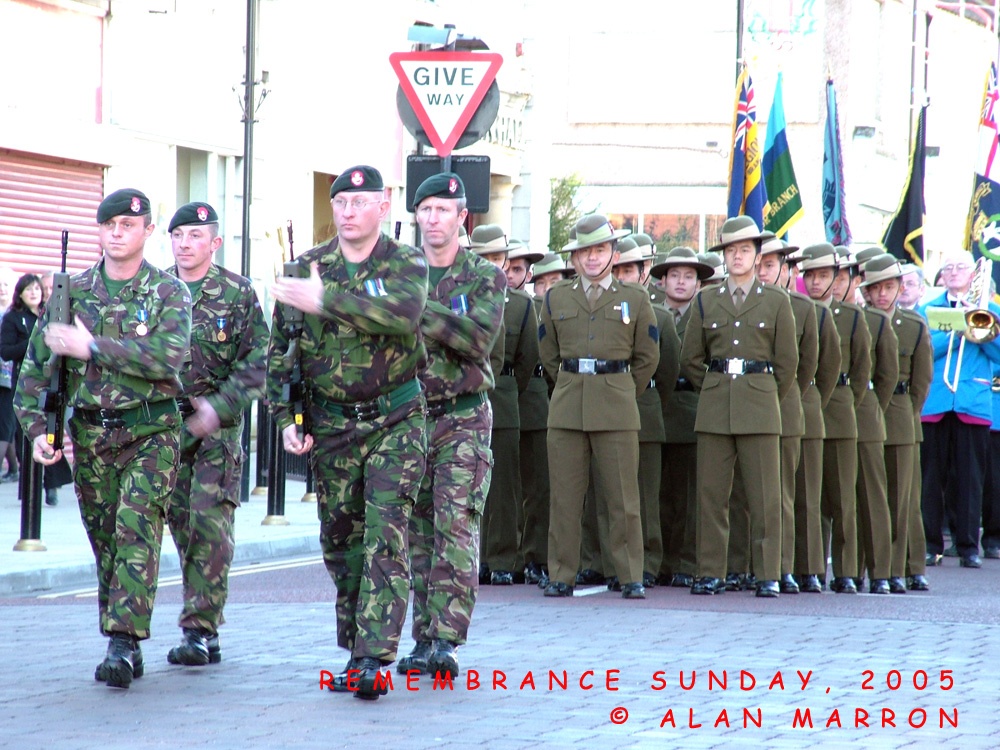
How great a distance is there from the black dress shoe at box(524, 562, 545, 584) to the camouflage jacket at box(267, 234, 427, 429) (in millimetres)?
4889

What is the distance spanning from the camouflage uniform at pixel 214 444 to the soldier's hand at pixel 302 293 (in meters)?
1.16

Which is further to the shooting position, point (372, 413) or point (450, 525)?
point (450, 525)

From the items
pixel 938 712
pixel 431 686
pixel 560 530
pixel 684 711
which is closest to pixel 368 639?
pixel 431 686

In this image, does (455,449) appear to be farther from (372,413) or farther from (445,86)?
(445,86)

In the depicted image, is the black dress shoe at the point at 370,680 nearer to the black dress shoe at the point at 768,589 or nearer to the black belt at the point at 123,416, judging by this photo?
the black belt at the point at 123,416

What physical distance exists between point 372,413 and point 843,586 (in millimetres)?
5625

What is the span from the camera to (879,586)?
507 inches

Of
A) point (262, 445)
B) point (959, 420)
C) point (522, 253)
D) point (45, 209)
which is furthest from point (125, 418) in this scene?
point (45, 209)

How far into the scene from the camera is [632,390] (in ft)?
39.3

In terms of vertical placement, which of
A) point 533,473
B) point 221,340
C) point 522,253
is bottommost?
point 533,473

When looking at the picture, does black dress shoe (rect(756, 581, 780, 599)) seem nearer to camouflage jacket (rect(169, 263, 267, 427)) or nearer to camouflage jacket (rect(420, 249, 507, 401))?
camouflage jacket (rect(420, 249, 507, 401))

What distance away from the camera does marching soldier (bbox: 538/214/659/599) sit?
39.0 feet

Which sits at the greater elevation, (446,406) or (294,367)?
(294,367)

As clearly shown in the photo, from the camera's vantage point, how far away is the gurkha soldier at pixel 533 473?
12938mm
